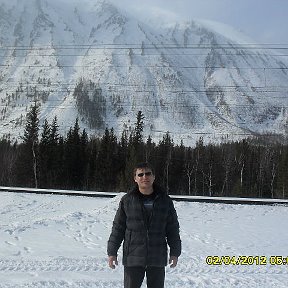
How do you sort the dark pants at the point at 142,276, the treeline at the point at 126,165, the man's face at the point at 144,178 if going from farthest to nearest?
the treeline at the point at 126,165
the dark pants at the point at 142,276
the man's face at the point at 144,178

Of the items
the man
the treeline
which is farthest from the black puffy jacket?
the treeline

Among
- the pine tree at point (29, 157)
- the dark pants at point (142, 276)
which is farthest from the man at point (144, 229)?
the pine tree at point (29, 157)

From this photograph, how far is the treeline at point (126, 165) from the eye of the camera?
52.1m

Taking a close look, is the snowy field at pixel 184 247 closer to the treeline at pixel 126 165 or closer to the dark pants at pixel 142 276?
the dark pants at pixel 142 276

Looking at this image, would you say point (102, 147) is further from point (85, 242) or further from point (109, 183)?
point (85, 242)

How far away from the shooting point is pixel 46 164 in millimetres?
51906

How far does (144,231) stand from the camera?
4855 mm

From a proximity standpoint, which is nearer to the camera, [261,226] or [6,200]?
[261,226]

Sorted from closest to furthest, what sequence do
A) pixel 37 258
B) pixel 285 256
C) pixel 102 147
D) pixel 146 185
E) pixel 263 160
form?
pixel 146 185 → pixel 37 258 → pixel 285 256 → pixel 102 147 → pixel 263 160

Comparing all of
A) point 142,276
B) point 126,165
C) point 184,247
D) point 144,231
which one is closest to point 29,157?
point 126,165

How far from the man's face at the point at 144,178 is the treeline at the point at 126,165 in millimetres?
43608

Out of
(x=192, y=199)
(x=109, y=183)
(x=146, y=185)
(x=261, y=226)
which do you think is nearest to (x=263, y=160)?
(x=109, y=183)

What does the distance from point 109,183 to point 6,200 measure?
31468 millimetres

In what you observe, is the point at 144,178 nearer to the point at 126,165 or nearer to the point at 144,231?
the point at 144,231
